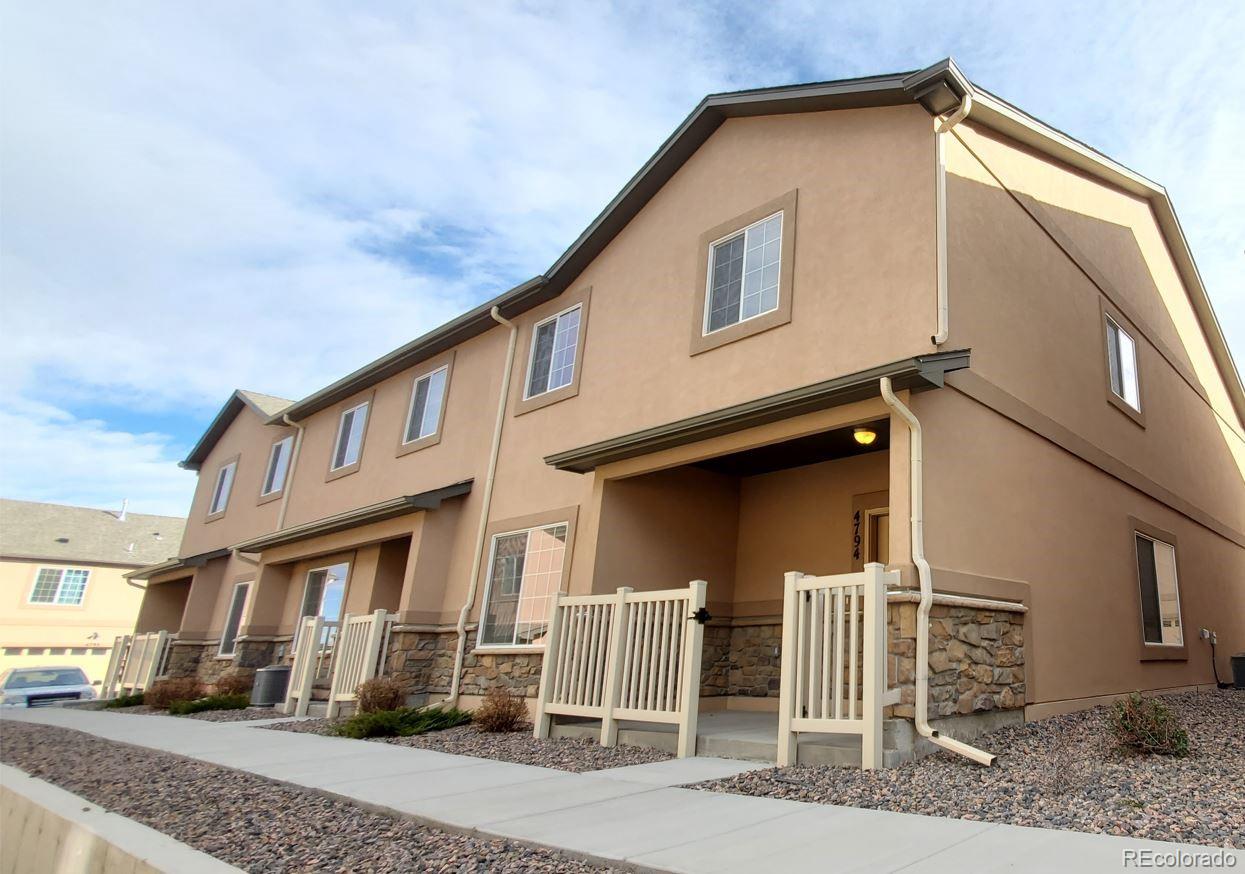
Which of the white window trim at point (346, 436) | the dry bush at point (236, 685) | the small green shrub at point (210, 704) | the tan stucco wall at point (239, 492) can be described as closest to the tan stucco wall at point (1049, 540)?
the white window trim at point (346, 436)

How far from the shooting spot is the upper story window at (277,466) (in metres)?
18.7

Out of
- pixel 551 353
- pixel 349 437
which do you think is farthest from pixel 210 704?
pixel 551 353

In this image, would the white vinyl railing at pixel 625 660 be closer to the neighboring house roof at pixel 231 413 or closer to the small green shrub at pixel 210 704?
the small green shrub at pixel 210 704

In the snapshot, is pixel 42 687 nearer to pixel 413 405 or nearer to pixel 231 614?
pixel 231 614

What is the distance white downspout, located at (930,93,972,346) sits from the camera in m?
6.86

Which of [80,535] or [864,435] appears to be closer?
[864,435]

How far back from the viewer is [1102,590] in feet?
29.2

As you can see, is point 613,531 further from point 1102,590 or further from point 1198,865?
point 1198,865

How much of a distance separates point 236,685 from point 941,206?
1448 cm

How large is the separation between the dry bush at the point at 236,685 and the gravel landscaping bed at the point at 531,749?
7.42m

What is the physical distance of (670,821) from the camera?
13.9 feet

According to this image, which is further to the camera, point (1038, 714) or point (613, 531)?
point (613, 531)

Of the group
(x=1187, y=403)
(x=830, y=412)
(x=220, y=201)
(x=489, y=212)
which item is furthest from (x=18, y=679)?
(x=1187, y=403)

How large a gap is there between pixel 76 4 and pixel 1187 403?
1792 centimetres
